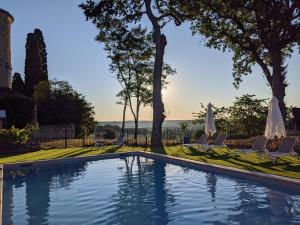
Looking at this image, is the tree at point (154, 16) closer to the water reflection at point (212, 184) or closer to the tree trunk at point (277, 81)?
the tree trunk at point (277, 81)

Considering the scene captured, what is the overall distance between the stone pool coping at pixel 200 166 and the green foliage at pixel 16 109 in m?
17.2

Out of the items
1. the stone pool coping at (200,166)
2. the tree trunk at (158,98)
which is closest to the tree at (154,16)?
the tree trunk at (158,98)

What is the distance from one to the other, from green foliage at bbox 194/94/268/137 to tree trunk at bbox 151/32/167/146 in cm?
695

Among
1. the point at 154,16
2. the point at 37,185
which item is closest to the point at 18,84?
the point at 154,16

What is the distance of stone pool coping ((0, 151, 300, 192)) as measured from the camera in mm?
9953

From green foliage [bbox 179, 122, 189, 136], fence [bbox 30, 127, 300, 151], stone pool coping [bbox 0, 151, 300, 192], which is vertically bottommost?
stone pool coping [bbox 0, 151, 300, 192]

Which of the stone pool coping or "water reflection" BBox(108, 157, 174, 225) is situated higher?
the stone pool coping

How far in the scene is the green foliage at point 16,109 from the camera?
107 ft

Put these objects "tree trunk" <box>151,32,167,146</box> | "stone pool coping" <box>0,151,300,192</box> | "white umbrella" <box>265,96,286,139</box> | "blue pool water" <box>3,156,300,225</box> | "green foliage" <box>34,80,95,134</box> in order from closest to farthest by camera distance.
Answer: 1. "blue pool water" <box>3,156,300,225</box>
2. "stone pool coping" <box>0,151,300,192</box>
3. "white umbrella" <box>265,96,286,139</box>
4. "tree trunk" <box>151,32,167,146</box>
5. "green foliage" <box>34,80,95,134</box>

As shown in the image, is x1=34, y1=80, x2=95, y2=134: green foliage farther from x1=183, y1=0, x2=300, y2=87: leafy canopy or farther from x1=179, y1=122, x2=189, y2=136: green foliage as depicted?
x1=183, y1=0, x2=300, y2=87: leafy canopy

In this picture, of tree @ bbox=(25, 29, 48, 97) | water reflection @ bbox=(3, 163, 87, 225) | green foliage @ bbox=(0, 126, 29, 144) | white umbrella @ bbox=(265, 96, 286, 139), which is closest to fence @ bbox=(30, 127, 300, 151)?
green foliage @ bbox=(0, 126, 29, 144)

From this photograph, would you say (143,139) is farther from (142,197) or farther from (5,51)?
(5,51)

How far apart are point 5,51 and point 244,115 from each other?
85.6 feet

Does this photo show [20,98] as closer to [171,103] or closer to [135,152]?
[171,103]
